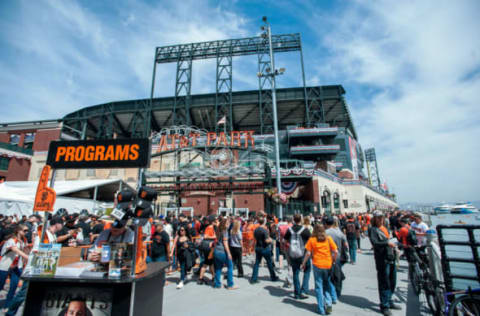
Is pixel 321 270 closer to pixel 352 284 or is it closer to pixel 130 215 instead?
pixel 352 284

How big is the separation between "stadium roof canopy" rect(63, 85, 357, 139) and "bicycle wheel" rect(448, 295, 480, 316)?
150 feet

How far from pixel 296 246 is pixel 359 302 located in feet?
5.90

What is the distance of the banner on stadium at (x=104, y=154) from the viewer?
13.0 feet

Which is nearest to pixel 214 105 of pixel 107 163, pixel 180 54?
pixel 180 54

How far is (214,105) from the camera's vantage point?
162 ft

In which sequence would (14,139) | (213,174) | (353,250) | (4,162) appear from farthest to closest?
(14,139) → (4,162) → (213,174) → (353,250)

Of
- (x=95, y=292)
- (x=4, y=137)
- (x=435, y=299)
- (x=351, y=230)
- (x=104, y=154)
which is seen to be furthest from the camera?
(x=4, y=137)

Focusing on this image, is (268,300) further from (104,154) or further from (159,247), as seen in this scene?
(104,154)

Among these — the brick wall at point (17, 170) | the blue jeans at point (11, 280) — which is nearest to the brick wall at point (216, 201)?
the blue jeans at point (11, 280)

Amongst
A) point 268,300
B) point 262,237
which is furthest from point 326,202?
point 268,300

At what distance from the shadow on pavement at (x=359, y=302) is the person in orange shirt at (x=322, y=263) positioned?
2.91 ft

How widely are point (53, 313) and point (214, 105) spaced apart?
1895 inches

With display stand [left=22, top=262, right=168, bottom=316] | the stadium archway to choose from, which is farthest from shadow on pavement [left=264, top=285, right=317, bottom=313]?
the stadium archway

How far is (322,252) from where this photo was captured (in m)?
4.83
